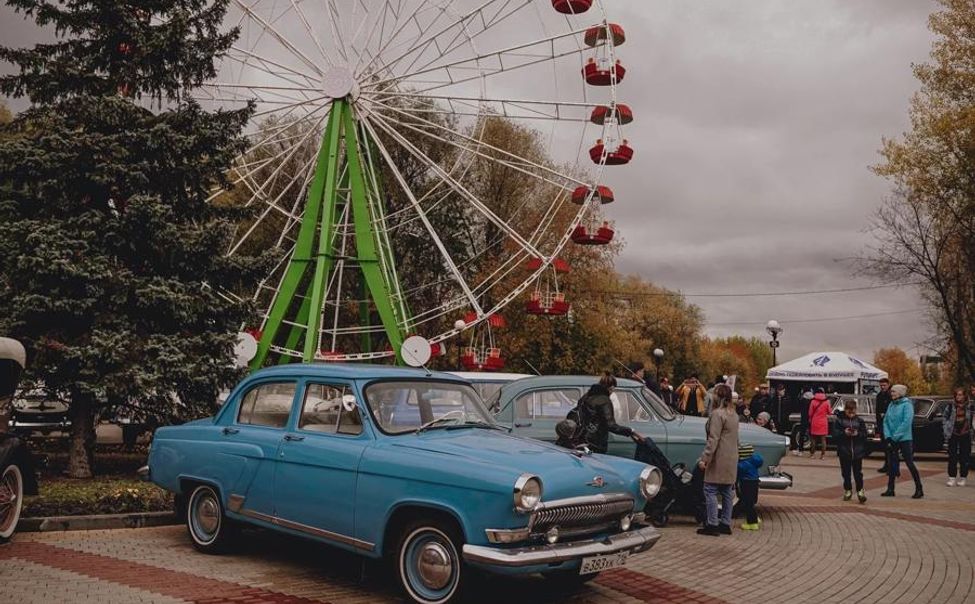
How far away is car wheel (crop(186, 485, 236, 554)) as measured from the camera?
25.9 feet

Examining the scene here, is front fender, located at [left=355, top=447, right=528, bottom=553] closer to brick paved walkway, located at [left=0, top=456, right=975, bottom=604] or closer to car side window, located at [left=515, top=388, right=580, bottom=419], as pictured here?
brick paved walkway, located at [left=0, top=456, right=975, bottom=604]

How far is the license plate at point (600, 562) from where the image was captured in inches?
237

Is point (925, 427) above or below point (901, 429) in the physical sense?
below

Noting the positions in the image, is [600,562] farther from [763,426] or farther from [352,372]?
[763,426]

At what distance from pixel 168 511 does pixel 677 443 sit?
6393 millimetres

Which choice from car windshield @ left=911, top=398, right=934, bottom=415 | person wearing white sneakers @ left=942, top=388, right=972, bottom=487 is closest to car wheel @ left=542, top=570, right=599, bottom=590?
person wearing white sneakers @ left=942, top=388, right=972, bottom=487

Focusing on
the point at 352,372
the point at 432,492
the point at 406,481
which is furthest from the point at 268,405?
the point at 432,492

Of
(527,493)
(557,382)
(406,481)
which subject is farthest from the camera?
(557,382)

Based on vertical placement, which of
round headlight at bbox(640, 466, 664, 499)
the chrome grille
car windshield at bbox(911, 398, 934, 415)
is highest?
car windshield at bbox(911, 398, 934, 415)

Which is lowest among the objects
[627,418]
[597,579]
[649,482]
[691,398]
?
[597,579]

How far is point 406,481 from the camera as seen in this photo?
6.25 metres

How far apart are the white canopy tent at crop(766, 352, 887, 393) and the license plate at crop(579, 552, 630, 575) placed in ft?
92.8

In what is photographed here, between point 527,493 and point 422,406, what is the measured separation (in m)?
1.64

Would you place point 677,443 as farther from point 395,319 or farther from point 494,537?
point 395,319
